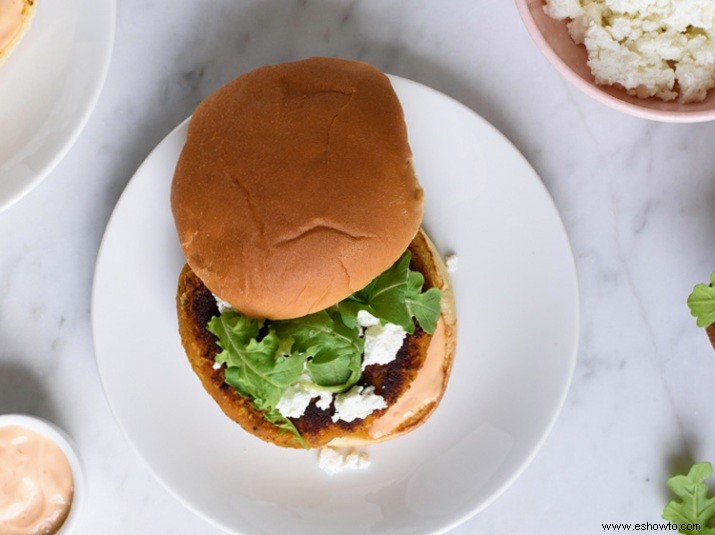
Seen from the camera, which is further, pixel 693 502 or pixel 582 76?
pixel 693 502

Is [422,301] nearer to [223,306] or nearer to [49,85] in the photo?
[223,306]

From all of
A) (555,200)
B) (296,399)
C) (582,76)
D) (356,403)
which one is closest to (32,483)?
(296,399)

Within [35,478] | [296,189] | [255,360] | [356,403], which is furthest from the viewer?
[35,478]

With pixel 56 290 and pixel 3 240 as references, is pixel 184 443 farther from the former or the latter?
pixel 3 240

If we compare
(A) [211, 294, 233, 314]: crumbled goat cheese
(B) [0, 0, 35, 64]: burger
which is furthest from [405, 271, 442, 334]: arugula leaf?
(B) [0, 0, 35, 64]: burger

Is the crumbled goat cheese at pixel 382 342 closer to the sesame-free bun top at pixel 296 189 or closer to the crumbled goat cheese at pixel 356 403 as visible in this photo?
the crumbled goat cheese at pixel 356 403

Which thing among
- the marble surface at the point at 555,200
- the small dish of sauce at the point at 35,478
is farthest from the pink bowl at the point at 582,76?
the small dish of sauce at the point at 35,478
